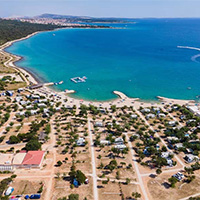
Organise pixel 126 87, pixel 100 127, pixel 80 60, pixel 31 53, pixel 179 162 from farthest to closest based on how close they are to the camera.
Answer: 1. pixel 31 53
2. pixel 80 60
3. pixel 126 87
4. pixel 100 127
5. pixel 179 162

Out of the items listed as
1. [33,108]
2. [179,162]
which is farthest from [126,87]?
[179,162]

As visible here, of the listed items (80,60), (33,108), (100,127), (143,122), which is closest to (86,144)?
(100,127)

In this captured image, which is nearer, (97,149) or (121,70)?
(97,149)

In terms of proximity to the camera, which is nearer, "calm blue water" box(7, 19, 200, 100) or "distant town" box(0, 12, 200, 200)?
"distant town" box(0, 12, 200, 200)

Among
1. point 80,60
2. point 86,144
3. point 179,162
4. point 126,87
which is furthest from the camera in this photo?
point 80,60

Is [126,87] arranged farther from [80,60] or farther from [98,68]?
[80,60]

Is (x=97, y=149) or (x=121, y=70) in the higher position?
(x=97, y=149)

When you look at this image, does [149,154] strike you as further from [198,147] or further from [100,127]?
[100,127]

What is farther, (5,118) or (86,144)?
(5,118)

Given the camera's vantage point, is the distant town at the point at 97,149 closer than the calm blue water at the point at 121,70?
Yes
